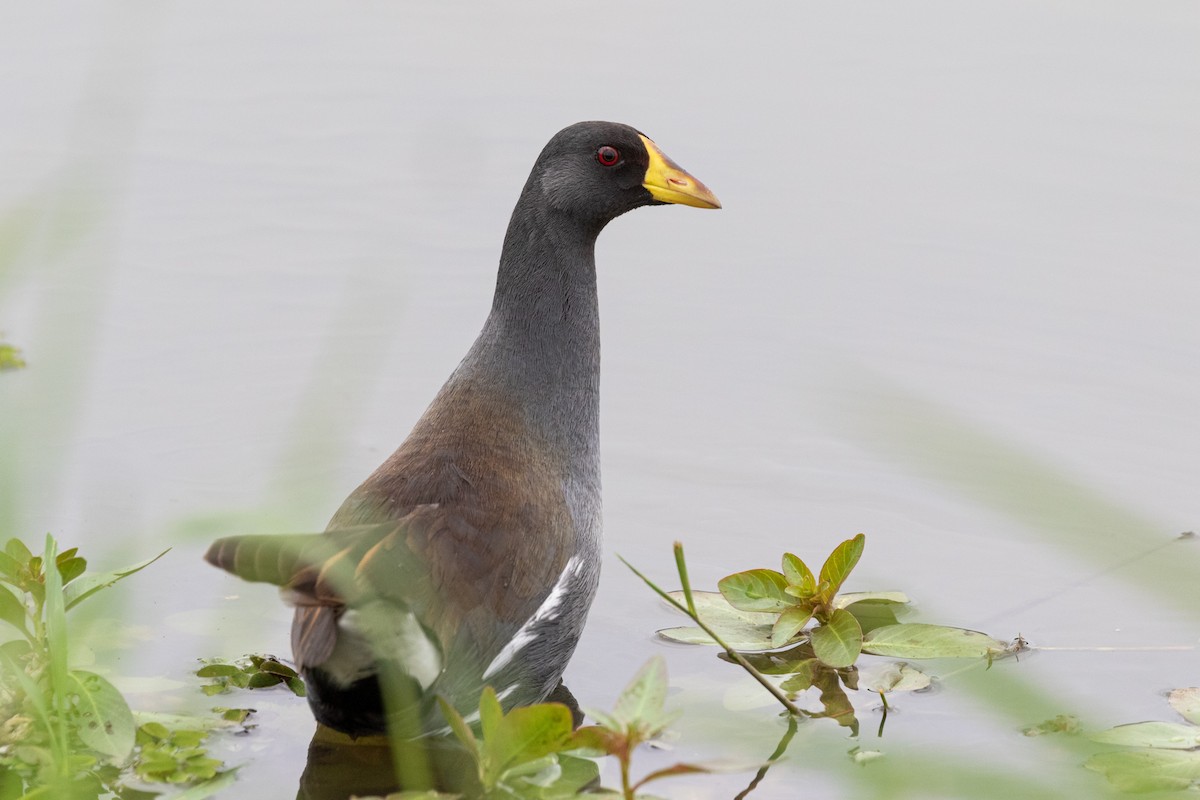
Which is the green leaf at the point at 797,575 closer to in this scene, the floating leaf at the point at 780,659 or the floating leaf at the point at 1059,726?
the floating leaf at the point at 780,659

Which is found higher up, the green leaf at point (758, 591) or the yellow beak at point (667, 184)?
the yellow beak at point (667, 184)

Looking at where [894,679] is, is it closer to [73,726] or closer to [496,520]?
[496,520]

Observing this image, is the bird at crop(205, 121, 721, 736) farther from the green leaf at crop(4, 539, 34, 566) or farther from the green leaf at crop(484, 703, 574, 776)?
the green leaf at crop(4, 539, 34, 566)

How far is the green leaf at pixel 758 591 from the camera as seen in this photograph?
4301mm

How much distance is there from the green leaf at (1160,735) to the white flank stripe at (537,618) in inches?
53.8

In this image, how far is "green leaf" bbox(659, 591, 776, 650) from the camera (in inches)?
176

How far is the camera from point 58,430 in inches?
85.8

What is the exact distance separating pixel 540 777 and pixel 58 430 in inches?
63.9

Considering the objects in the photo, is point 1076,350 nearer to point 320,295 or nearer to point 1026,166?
point 1026,166

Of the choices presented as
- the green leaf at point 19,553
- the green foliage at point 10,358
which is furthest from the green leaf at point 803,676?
the green foliage at point 10,358

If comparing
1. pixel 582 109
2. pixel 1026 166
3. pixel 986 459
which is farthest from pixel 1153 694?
pixel 582 109

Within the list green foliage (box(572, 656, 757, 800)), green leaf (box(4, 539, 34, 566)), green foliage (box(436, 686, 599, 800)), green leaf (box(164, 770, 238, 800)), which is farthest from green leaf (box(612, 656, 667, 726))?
green leaf (box(4, 539, 34, 566))

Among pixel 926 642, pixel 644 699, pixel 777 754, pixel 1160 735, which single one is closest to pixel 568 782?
pixel 777 754

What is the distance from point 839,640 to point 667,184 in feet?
4.82
